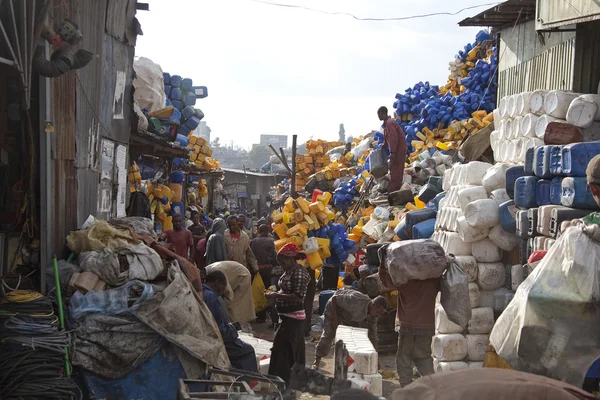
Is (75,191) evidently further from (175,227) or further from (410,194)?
(410,194)

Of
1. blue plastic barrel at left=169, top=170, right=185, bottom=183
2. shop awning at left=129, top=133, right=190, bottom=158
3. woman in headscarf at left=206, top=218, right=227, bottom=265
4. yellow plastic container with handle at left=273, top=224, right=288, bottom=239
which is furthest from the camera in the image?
blue plastic barrel at left=169, top=170, right=185, bottom=183

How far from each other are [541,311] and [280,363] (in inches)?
175

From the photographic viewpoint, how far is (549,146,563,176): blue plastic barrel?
7051 millimetres

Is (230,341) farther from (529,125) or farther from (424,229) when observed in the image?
(529,125)

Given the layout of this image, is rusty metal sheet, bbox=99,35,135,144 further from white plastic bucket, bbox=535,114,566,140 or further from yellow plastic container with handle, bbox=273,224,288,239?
white plastic bucket, bbox=535,114,566,140

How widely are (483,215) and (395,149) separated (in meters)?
7.74

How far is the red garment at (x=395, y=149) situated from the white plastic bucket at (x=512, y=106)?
5.66m

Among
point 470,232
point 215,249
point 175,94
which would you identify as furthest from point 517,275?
point 175,94

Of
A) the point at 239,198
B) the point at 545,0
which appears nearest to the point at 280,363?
the point at 545,0

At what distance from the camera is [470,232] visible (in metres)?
8.38

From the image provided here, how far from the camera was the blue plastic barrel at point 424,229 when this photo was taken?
1029 centimetres

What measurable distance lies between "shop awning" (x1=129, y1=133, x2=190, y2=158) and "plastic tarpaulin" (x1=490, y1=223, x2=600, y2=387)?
800cm

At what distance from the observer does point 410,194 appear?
1552 cm

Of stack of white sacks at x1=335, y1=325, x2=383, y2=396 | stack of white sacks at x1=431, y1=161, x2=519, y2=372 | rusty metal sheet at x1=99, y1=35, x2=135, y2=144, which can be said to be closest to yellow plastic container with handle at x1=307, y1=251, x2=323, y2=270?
rusty metal sheet at x1=99, y1=35, x2=135, y2=144
